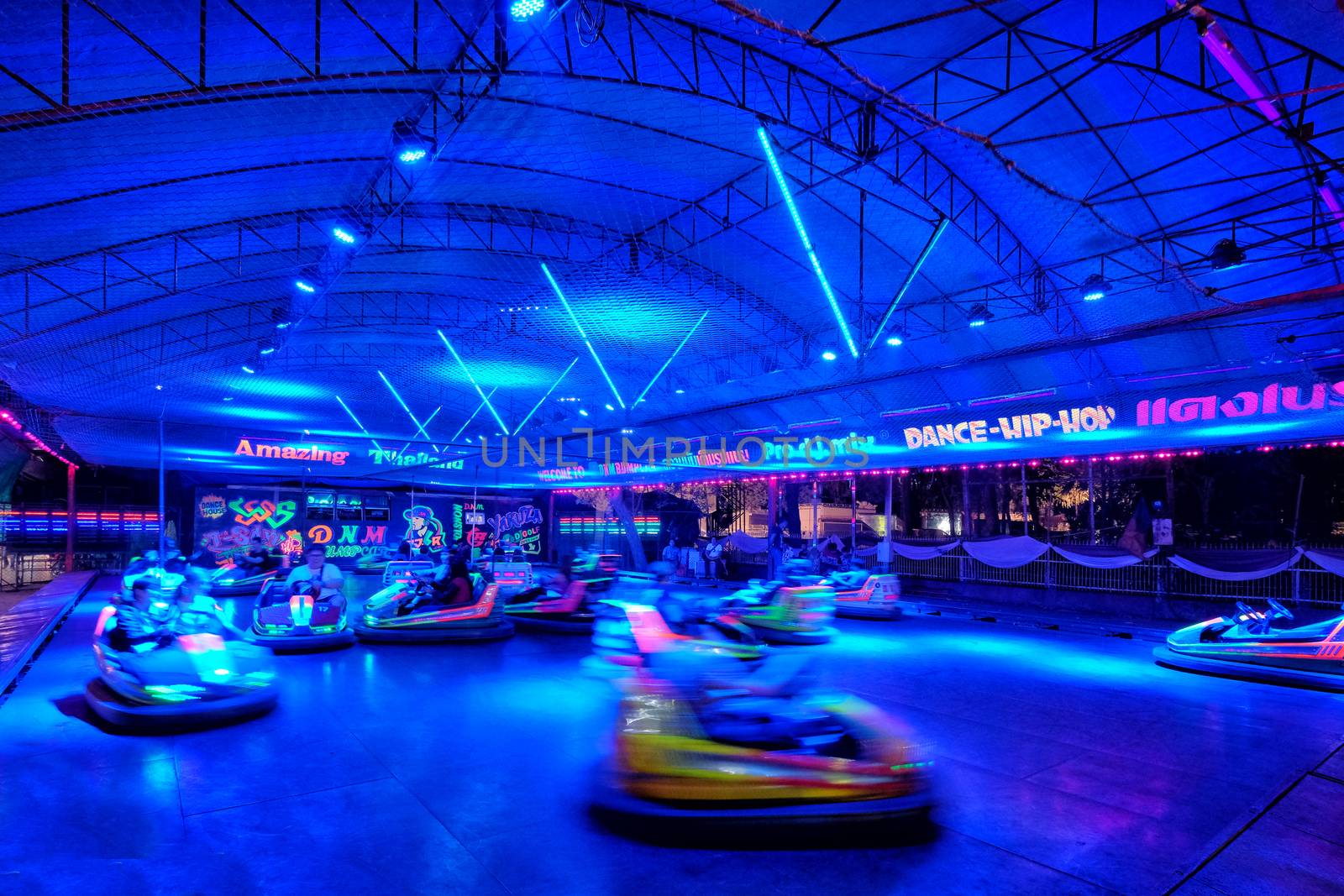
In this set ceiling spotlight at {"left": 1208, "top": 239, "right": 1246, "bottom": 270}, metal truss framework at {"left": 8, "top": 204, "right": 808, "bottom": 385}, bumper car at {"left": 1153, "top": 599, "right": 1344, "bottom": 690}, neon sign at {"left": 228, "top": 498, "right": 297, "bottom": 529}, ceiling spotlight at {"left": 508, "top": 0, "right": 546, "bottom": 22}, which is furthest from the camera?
neon sign at {"left": 228, "top": 498, "right": 297, "bottom": 529}

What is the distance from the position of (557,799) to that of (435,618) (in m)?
5.12

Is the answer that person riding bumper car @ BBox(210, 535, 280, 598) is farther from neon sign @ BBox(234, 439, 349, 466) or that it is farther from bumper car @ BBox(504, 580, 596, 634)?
bumper car @ BBox(504, 580, 596, 634)

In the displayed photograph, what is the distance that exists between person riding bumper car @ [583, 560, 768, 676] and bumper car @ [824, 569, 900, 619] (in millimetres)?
4630

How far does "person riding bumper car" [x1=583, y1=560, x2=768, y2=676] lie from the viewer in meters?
5.34

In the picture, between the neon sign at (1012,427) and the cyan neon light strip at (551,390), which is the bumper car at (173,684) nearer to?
the cyan neon light strip at (551,390)

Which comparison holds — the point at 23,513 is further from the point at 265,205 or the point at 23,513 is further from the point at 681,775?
the point at 681,775

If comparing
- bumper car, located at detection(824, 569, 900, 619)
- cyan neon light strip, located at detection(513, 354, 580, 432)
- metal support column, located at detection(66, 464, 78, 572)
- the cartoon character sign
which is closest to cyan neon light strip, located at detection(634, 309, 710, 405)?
cyan neon light strip, located at detection(513, 354, 580, 432)

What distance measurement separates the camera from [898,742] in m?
3.52

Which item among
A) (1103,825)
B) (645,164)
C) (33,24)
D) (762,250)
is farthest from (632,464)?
(1103,825)

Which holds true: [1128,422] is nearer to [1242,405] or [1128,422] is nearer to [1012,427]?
[1242,405]

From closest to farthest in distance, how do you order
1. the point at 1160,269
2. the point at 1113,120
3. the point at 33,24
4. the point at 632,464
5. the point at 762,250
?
the point at 33,24, the point at 1113,120, the point at 1160,269, the point at 762,250, the point at 632,464

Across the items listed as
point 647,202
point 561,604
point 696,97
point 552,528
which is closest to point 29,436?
point 561,604

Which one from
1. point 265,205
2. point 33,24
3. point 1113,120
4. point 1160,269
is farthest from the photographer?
point 1160,269

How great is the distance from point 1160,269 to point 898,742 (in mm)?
9298
